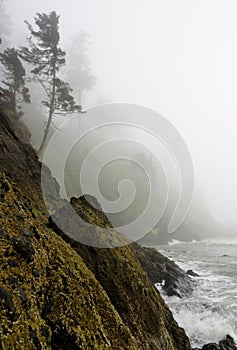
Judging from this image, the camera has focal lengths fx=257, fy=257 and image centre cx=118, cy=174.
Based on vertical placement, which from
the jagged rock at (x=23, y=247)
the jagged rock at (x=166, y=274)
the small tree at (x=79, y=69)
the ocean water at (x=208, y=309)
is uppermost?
the small tree at (x=79, y=69)

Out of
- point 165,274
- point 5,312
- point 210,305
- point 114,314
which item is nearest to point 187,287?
point 165,274

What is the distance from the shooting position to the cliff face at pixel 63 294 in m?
3.13

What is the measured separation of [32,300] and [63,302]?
0.58 metres

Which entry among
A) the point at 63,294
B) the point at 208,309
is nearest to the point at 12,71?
the point at 63,294

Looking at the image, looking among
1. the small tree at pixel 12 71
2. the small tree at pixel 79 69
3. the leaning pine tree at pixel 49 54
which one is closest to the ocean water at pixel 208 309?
the leaning pine tree at pixel 49 54

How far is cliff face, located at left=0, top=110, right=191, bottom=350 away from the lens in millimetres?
3127

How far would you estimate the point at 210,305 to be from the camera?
12.2 meters

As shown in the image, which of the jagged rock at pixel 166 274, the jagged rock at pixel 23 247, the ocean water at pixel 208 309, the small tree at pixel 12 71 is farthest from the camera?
the small tree at pixel 12 71

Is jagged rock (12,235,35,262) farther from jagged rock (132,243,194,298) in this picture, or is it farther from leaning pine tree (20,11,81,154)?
leaning pine tree (20,11,81,154)

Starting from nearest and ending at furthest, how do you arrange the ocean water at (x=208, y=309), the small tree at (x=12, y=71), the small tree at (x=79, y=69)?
1. the ocean water at (x=208, y=309)
2. the small tree at (x=12, y=71)
3. the small tree at (x=79, y=69)

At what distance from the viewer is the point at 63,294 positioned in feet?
12.8

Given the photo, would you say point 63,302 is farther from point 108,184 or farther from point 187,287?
point 108,184

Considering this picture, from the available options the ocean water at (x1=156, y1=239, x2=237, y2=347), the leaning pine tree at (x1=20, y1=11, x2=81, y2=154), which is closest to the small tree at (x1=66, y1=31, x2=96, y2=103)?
the leaning pine tree at (x1=20, y1=11, x2=81, y2=154)

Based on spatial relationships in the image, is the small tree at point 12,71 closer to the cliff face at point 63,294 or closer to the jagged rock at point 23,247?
the cliff face at point 63,294
